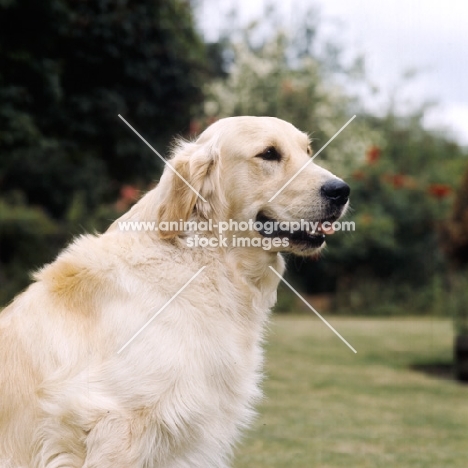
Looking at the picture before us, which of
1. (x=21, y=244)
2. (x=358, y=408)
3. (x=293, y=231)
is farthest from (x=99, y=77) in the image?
(x=21, y=244)

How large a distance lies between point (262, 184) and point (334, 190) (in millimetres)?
353

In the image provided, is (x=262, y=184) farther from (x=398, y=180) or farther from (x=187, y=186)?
(x=398, y=180)

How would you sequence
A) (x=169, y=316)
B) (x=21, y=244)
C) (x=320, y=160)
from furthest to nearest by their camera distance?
1. (x=320, y=160)
2. (x=21, y=244)
3. (x=169, y=316)

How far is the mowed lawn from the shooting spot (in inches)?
222

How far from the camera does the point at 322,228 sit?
11.4ft

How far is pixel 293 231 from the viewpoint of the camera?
3424 mm

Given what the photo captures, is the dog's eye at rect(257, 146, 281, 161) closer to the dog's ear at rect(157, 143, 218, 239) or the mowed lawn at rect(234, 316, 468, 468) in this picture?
the dog's ear at rect(157, 143, 218, 239)

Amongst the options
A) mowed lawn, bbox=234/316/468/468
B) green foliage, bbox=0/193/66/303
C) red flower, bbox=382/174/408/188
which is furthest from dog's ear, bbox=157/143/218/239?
red flower, bbox=382/174/408/188

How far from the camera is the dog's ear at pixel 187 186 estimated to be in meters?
3.23

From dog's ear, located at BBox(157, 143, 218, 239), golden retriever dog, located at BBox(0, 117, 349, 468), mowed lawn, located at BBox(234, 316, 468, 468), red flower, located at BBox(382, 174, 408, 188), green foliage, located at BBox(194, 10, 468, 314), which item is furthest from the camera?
red flower, located at BBox(382, 174, 408, 188)

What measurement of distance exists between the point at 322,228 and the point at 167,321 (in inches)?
Answer: 37.5

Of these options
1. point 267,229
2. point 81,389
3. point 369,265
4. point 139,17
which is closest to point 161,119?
point 139,17

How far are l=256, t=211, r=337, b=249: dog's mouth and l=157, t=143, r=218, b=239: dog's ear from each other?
29 centimetres

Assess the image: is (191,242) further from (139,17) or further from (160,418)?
(139,17)
